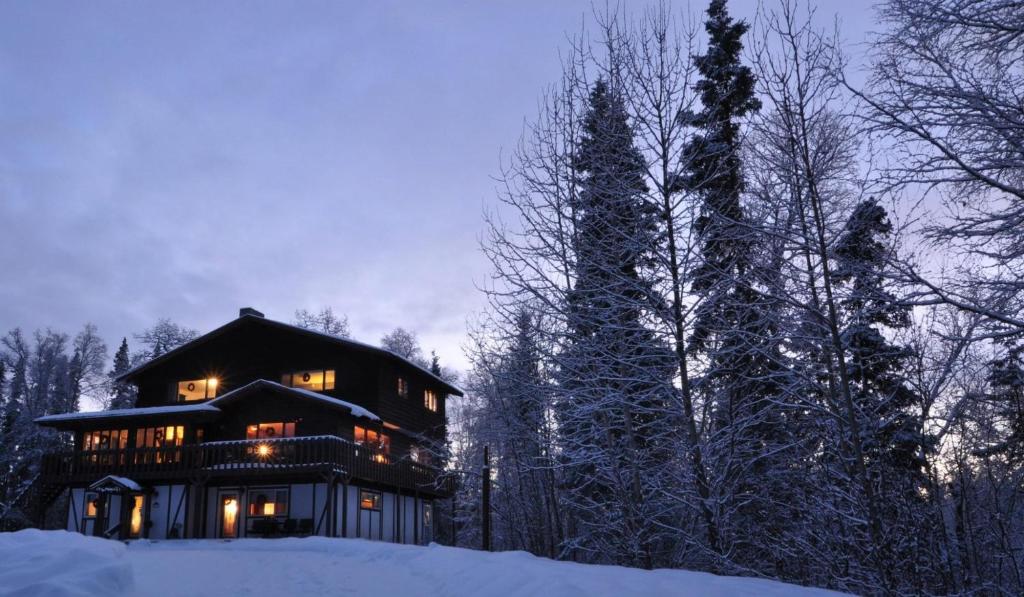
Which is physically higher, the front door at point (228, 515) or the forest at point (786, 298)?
the forest at point (786, 298)

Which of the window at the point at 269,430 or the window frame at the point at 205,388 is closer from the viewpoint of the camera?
the window at the point at 269,430

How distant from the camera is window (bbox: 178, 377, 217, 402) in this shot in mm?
35000

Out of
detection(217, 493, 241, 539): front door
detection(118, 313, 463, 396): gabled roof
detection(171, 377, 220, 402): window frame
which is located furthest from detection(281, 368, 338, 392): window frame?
detection(217, 493, 241, 539): front door

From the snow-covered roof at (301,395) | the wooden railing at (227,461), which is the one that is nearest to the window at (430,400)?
the wooden railing at (227,461)

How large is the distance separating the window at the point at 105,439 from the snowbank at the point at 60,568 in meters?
27.0

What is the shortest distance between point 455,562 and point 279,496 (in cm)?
2020

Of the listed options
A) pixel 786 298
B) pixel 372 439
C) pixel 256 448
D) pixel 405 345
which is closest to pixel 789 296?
pixel 786 298

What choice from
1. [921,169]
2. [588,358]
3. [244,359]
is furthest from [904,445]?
[244,359]

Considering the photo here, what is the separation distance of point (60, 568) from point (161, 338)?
56.2 metres

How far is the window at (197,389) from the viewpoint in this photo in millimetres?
35000

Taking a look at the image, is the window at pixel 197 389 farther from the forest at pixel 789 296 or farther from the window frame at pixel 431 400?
the forest at pixel 789 296

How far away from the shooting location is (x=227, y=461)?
92.1 feet

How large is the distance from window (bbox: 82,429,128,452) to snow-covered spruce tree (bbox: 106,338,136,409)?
18.6 meters

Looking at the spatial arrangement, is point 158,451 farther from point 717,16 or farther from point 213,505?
point 717,16
